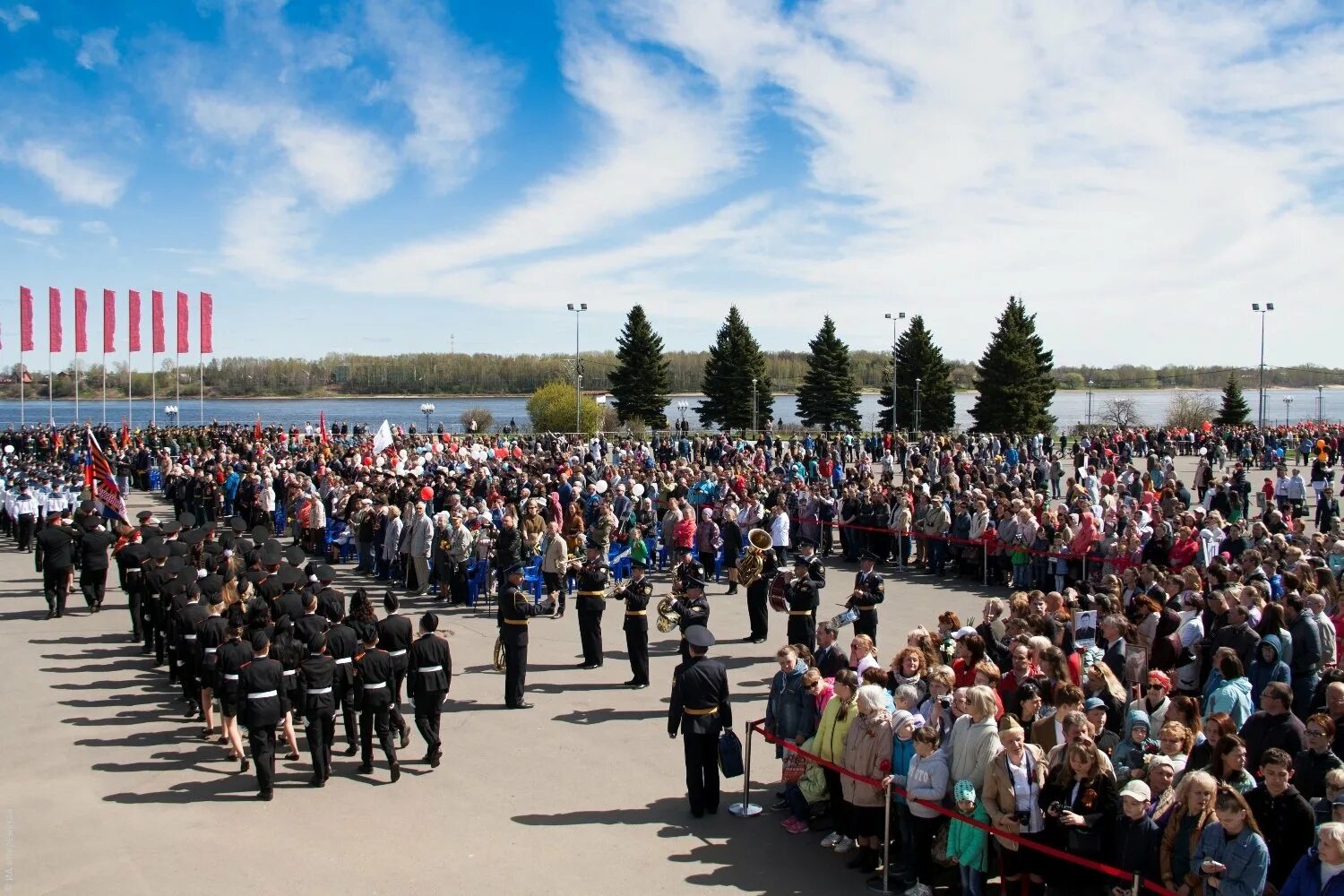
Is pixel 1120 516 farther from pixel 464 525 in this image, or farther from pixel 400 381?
pixel 400 381

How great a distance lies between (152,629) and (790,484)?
14.8 metres

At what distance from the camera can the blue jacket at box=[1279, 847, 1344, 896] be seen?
17.3ft

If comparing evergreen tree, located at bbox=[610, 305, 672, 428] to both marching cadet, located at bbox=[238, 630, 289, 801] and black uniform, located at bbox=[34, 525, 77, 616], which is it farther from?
marching cadet, located at bbox=[238, 630, 289, 801]

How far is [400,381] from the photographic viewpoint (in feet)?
623

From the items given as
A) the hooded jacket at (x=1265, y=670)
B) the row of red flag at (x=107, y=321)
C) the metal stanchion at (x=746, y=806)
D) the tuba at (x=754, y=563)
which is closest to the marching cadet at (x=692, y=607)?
the tuba at (x=754, y=563)

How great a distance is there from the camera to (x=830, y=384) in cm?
6041

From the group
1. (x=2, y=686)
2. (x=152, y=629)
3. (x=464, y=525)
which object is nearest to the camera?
(x=2, y=686)

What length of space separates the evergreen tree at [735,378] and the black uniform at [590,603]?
4747cm

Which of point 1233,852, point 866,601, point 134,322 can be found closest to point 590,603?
point 866,601

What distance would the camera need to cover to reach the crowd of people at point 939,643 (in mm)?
6410

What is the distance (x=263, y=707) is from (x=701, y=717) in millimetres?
4023

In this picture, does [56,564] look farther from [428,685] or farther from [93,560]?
[428,685]

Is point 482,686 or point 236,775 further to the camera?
point 482,686

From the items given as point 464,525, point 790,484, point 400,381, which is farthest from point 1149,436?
point 400,381
